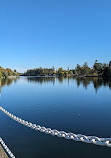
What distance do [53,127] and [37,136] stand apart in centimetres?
178

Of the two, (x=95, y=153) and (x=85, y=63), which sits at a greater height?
(x=85, y=63)

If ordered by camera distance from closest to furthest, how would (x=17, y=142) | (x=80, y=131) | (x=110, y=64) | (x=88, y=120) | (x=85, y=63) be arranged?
(x=17, y=142)
(x=80, y=131)
(x=88, y=120)
(x=110, y=64)
(x=85, y=63)

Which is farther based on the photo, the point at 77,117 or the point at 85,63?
the point at 85,63

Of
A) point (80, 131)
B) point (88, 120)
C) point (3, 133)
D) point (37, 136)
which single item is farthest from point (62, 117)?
point (3, 133)

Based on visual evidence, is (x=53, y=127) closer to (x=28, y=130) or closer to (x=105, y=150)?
(x=28, y=130)

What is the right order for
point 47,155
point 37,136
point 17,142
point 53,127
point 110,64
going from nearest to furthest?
point 47,155, point 17,142, point 37,136, point 53,127, point 110,64

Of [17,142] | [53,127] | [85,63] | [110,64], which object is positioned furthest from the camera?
[85,63]

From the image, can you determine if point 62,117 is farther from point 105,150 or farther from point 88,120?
point 105,150

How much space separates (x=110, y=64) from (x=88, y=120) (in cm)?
8449

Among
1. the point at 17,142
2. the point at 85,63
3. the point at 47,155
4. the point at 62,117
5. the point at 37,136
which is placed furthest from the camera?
the point at 85,63

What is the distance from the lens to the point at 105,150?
6.77 meters

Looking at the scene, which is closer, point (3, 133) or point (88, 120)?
point (3, 133)

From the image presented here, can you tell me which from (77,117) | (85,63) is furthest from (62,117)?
(85,63)

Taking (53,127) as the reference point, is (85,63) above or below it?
above
